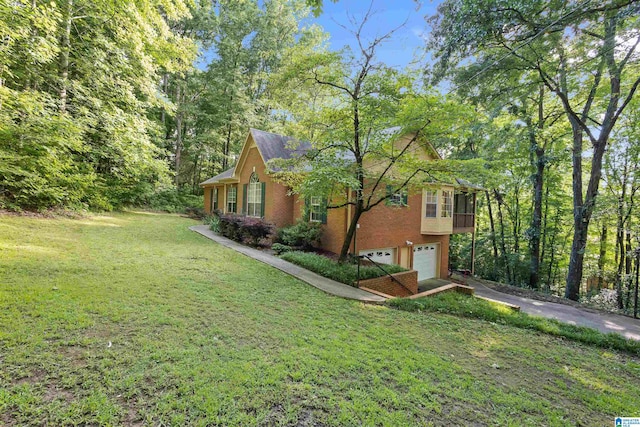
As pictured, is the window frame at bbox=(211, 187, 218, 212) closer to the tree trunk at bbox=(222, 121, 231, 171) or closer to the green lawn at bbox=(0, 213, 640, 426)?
the tree trunk at bbox=(222, 121, 231, 171)

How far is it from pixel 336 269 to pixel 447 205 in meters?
8.72

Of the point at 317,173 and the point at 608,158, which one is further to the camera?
the point at 608,158

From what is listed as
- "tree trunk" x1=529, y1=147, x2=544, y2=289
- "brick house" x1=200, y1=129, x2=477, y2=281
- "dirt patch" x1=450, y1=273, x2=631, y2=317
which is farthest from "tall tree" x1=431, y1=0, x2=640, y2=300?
"brick house" x1=200, y1=129, x2=477, y2=281

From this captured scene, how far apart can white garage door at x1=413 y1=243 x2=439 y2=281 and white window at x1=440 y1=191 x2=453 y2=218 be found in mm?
1681

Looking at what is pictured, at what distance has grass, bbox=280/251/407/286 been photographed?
26.0 feet

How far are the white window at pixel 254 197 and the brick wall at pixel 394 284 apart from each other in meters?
8.27

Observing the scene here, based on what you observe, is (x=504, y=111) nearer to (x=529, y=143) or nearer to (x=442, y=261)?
(x=529, y=143)

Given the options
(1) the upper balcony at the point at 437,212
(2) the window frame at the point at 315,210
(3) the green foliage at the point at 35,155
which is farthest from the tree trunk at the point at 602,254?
(3) the green foliage at the point at 35,155

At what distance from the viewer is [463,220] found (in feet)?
50.0

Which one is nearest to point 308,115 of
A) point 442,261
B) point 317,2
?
point 317,2

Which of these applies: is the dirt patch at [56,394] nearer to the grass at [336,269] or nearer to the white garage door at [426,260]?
the grass at [336,269]

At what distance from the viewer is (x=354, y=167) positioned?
7871 mm

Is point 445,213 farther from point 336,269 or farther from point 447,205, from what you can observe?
point 336,269

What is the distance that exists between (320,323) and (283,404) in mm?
2063
